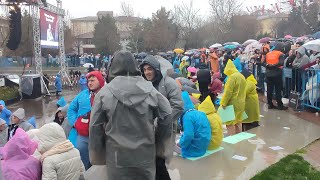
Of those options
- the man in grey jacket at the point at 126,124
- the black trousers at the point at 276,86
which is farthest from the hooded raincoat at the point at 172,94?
the black trousers at the point at 276,86

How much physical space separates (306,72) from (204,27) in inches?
1727

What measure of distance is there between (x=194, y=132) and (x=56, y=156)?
2.70m

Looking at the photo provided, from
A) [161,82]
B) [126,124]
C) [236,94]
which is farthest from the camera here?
[236,94]

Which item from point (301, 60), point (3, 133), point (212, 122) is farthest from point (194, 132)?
point (301, 60)

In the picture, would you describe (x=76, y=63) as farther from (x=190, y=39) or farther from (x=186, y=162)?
(x=186, y=162)

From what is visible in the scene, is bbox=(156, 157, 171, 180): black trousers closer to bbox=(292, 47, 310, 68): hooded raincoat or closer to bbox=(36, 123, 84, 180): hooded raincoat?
bbox=(36, 123, 84, 180): hooded raincoat

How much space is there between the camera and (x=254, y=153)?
20.3 ft

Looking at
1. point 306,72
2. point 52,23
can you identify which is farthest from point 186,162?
point 52,23

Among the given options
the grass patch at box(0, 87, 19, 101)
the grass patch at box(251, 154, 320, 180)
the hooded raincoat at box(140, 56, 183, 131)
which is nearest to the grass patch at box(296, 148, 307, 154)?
the grass patch at box(251, 154, 320, 180)

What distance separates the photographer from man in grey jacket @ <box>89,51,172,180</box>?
10.4 ft

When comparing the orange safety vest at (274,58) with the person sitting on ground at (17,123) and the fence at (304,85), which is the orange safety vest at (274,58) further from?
the person sitting on ground at (17,123)

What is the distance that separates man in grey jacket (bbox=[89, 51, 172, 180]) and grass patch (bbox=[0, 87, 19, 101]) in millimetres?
15249

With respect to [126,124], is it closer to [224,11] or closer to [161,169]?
[161,169]

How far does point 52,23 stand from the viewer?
2034cm
